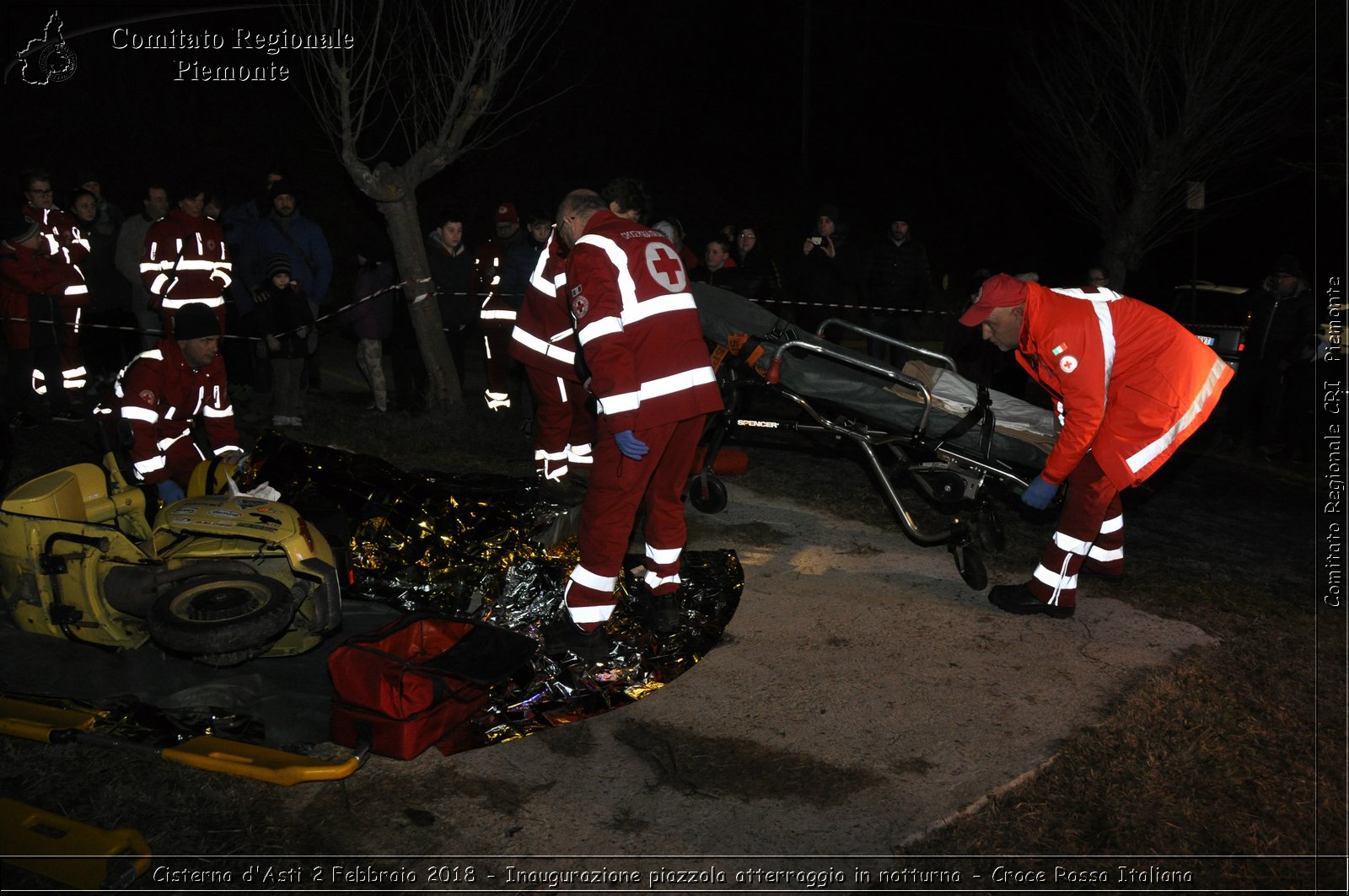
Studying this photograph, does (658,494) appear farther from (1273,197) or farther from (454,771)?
(1273,197)

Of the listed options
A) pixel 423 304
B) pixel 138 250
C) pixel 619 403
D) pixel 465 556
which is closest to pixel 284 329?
pixel 423 304

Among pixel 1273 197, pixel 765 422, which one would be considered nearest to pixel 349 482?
pixel 765 422

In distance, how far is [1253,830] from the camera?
359 cm

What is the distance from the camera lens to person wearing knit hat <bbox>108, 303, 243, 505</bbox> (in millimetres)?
5129

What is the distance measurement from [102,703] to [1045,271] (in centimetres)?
2784

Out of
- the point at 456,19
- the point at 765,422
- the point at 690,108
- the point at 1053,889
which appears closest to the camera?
the point at 1053,889

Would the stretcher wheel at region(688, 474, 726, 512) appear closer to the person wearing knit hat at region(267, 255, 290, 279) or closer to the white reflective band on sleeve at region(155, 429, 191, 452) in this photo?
the white reflective band on sleeve at region(155, 429, 191, 452)

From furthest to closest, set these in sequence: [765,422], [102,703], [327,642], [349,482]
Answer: [765,422], [349,482], [327,642], [102,703]

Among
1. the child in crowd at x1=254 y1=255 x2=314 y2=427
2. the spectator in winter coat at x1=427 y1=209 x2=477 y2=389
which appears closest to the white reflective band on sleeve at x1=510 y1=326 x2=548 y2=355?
the child in crowd at x1=254 y1=255 x2=314 y2=427

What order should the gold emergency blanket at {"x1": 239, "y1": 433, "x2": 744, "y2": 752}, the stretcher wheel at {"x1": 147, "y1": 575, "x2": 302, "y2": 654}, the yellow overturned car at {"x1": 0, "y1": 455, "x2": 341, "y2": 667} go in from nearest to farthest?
the stretcher wheel at {"x1": 147, "y1": 575, "x2": 302, "y2": 654}, the yellow overturned car at {"x1": 0, "y1": 455, "x2": 341, "y2": 667}, the gold emergency blanket at {"x1": 239, "y1": 433, "x2": 744, "y2": 752}

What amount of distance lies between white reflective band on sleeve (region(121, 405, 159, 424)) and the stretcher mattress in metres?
2.88

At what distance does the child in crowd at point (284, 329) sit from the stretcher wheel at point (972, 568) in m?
5.50

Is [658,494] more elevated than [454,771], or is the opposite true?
[658,494]

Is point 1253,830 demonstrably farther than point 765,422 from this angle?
No
